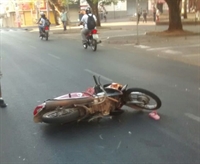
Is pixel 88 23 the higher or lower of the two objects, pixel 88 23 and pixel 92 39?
the higher

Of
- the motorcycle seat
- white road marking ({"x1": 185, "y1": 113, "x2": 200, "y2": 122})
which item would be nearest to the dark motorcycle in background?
white road marking ({"x1": 185, "y1": 113, "x2": 200, "y2": 122})

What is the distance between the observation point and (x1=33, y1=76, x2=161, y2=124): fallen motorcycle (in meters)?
5.20

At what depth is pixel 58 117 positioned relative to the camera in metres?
5.11

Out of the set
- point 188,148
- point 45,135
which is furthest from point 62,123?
point 188,148

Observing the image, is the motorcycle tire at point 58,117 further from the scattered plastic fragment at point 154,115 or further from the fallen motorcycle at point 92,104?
the scattered plastic fragment at point 154,115

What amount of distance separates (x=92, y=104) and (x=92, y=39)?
10.8m

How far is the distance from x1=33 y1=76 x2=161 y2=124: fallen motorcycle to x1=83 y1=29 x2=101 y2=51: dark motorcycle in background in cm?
1007

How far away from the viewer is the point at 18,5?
215 ft

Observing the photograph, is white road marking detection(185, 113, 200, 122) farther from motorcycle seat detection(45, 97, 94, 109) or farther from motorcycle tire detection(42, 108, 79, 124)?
motorcycle tire detection(42, 108, 79, 124)

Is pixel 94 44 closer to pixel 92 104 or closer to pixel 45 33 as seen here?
pixel 45 33

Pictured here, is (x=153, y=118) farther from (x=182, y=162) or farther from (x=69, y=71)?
(x=69, y=71)

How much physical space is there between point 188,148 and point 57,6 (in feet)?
134

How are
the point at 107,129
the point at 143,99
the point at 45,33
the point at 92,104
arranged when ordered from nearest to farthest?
1. the point at 107,129
2. the point at 92,104
3. the point at 143,99
4. the point at 45,33

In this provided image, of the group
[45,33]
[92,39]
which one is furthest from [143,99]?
[45,33]
